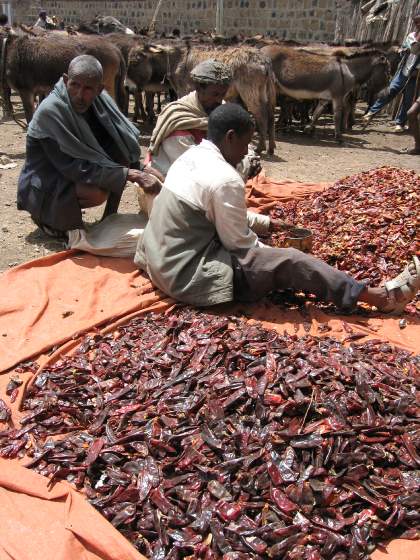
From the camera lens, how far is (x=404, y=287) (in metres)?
3.28

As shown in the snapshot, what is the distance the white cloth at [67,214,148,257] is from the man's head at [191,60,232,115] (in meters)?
1.18

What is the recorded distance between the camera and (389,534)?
2.02m

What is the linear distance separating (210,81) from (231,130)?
142 centimetres

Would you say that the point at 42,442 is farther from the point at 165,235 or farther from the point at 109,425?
the point at 165,235

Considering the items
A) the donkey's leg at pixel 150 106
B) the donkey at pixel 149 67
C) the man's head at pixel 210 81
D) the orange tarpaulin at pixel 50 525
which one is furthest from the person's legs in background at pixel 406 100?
the orange tarpaulin at pixel 50 525

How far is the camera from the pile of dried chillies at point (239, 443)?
200 centimetres

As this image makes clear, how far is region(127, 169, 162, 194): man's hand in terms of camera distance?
166 inches

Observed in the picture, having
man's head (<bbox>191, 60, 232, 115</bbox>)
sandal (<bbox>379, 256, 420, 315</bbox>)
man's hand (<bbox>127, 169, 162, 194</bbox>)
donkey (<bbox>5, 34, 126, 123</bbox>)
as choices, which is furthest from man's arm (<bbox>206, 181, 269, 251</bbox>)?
donkey (<bbox>5, 34, 126, 123</bbox>)

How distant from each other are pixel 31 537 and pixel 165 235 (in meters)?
1.98

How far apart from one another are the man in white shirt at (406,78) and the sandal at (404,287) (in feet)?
27.0

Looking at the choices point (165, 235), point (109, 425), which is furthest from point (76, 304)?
point (109, 425)

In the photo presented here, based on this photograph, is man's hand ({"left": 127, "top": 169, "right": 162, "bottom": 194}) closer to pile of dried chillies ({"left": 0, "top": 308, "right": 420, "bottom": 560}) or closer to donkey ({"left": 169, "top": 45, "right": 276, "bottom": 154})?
pile of dried chillies ({"left": 0, "top": 308, "right": 420, "bottom": 560})

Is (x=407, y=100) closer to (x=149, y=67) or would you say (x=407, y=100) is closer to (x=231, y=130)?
(x=149, y=67)

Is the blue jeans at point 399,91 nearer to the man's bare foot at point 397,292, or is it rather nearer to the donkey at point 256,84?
the donkey at point 256,84
